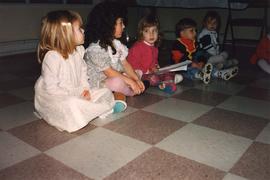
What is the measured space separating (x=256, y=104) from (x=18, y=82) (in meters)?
1.78

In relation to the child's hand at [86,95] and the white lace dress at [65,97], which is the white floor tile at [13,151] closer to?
the white lace dress at [65,97]

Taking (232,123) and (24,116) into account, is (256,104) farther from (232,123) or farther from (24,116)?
(24,116)

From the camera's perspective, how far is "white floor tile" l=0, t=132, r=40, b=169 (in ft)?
3.74

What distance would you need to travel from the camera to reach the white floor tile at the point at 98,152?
1082 millimetres

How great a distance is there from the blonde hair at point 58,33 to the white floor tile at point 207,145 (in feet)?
2.18

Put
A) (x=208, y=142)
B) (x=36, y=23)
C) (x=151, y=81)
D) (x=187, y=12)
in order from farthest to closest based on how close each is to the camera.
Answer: (x=187, y=12)
(x=36, y=23)
(x=151, y=81)
(x=208, y=142)

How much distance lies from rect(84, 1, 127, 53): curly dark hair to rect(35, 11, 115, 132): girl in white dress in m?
0.23

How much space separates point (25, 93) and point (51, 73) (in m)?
0.74

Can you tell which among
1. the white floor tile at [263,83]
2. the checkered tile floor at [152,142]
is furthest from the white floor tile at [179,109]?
the white floor tile at [263,83]

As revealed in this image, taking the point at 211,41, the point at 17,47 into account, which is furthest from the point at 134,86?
the point at 17,47

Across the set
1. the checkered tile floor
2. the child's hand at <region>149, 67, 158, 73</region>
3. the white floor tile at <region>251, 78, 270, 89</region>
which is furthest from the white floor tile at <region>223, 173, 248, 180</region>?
the white floor tile at <region>251, 78, 270, 89</region>

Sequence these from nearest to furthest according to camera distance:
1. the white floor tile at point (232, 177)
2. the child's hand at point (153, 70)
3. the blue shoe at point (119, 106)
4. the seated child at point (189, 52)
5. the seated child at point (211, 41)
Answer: the white floor tile at point (232, 177), the blue shoe at point (119, 106), the child's hand at point (153, 70), the seated child at point (189, 52), the seated child at point (211, 41)

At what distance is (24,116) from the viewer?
1.61 metres

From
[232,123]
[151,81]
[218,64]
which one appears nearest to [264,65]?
[218,64]
